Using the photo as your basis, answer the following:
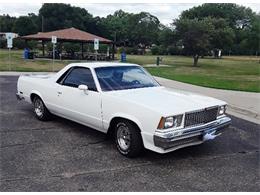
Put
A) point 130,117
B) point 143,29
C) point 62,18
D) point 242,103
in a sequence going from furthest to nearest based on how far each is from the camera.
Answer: point 62,18
point 143,29
point 242,103
point 130,117

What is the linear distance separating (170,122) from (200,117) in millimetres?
627

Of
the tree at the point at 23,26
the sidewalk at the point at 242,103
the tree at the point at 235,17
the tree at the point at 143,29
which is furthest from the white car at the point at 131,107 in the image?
the tree at the point at 23,26

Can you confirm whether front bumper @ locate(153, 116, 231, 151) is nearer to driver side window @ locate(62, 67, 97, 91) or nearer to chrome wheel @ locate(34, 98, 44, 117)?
driver side window @ locate(62, 67, 97, 91)

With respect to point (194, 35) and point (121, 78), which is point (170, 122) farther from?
point (194, 35)

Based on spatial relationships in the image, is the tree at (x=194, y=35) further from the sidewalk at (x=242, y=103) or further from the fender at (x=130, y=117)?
the fender at (x=130, y=117)

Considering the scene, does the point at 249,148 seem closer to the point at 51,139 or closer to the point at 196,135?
the point at 196,135

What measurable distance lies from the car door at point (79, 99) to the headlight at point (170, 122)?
131 centimetres

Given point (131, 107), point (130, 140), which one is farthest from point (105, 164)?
point (131, 107)

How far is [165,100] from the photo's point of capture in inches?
207

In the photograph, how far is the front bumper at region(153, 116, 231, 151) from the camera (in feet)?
15.3

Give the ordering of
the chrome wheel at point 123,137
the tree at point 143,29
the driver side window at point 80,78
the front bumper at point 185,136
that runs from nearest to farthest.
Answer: the front bumper at point 185,136 → the chrome wheel at point 123,137 → the driver side window at point 80,78 → the tree at point 143,29

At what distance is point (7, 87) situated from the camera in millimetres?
12195

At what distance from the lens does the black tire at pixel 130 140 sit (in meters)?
5.00

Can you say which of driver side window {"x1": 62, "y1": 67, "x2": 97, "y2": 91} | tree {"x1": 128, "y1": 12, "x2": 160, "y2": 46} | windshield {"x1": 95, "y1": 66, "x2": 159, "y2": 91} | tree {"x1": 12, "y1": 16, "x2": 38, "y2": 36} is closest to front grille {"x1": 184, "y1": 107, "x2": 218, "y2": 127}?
windshield {"x1": 95, "y1": 66, "x2": 159, "y2": 91}
